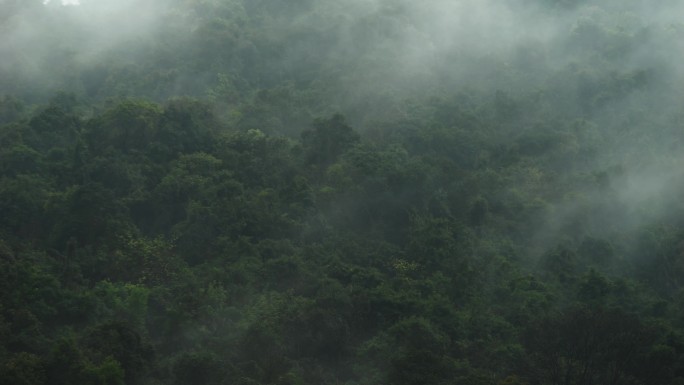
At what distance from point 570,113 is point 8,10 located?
3148 centimetres

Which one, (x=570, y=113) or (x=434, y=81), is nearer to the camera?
(x=570, y=113)

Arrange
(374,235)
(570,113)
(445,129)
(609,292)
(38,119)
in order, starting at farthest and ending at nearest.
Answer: (570,113) < (445,129) < (38,119) < (374,235) < (609,292)

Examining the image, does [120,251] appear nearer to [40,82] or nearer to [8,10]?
[40,82]

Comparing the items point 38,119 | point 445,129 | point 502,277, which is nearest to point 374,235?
point 502,277

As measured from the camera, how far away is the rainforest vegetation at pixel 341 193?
22.9 metres

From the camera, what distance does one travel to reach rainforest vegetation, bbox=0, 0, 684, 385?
2294 cm

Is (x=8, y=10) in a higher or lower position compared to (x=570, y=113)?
higher

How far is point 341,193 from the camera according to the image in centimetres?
3353

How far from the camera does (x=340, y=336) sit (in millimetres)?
24391

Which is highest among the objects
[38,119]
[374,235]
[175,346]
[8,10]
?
[8,10]

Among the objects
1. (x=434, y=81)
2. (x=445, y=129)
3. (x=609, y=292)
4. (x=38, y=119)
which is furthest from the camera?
(x=434, y=81)

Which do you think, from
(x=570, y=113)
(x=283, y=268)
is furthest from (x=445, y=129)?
(x=283, y=268)

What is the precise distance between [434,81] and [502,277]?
19.6 m

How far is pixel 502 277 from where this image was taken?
29.2m
